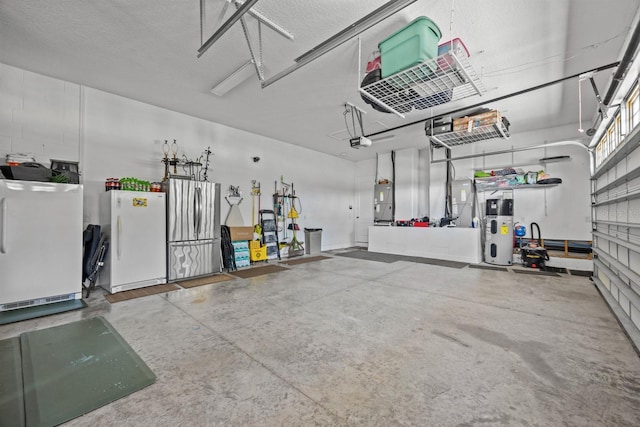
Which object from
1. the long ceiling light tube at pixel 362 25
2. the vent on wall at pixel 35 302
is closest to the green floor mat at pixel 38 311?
the vent on wall at pixel 35 302

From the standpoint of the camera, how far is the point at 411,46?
7.43 ft

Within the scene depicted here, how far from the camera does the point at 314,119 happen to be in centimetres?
563

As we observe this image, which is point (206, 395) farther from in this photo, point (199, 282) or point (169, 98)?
point (169, 98)

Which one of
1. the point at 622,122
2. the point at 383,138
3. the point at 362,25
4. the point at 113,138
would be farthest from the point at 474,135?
the point at 113,138

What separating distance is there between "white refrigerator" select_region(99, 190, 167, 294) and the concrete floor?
55 cm

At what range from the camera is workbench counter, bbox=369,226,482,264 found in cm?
624

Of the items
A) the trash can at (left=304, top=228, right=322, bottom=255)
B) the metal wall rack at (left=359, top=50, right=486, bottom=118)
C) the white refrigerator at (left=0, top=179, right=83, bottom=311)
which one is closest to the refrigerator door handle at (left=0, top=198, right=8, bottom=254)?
the white refrigerator at (left=0, top=179, right=83, bottom=311)

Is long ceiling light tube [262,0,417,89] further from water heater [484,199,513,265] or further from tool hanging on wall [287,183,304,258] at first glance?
water heater [484,199,513,265]

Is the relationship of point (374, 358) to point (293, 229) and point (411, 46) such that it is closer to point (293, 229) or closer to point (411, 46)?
point (411, 46)

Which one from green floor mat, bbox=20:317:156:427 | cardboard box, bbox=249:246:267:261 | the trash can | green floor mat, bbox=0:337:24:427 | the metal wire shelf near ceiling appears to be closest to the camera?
green floor mat, bbox=0:337:24:427

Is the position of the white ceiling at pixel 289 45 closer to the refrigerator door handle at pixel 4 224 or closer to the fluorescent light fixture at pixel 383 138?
the fluorescent light fixture at pixel 383 138

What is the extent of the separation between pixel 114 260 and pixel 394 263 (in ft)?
17.9

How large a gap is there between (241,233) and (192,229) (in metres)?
1.42

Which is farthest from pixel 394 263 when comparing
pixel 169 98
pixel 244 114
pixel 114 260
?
pixel 169 98
